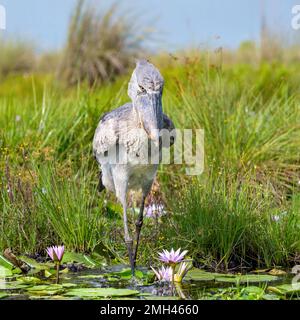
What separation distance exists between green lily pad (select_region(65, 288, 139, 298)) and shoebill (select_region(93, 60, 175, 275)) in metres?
0.71

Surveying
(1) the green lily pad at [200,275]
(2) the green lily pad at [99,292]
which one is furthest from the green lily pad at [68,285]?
(1) the green lily pad at [200,275]

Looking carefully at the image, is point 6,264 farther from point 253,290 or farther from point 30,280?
point 253,290

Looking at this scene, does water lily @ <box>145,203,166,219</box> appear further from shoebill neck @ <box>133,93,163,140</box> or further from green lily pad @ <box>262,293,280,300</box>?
green lily pad @ <box>262,293,280,300</box>

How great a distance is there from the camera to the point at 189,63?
9.20 meters

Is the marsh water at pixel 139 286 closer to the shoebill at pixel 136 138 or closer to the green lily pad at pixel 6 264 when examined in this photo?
the green lily pad at pixel 6 264

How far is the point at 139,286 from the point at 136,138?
1.13 metres

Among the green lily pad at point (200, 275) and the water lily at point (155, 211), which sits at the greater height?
the water lily at point (155, 211)

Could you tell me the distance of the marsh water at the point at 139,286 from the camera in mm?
5086

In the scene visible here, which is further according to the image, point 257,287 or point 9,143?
point 9,143

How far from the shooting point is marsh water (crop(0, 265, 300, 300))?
16.7ft

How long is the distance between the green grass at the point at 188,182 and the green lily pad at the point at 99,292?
3.68 ft

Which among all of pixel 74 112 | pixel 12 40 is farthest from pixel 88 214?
pixel 12 40

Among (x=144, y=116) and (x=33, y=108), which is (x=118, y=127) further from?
(x=33, y=108)
